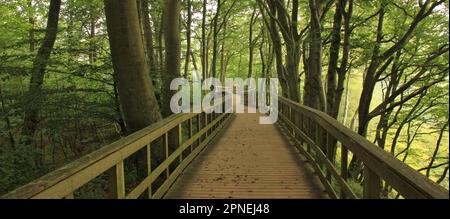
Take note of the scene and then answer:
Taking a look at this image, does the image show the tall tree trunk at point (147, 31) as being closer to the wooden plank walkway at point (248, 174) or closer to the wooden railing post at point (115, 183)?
the wooden plank walkway at point (248, 174)

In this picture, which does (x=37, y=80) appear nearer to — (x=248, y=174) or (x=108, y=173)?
(x=248, y=174)

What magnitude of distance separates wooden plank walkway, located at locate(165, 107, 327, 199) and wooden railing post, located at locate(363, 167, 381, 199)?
6.27 ft

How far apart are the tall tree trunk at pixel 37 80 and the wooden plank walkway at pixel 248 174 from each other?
388 centimetres

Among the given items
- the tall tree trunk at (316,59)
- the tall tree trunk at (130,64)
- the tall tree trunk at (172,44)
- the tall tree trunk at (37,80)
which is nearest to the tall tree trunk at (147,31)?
the tall tree trunk at (172,44)

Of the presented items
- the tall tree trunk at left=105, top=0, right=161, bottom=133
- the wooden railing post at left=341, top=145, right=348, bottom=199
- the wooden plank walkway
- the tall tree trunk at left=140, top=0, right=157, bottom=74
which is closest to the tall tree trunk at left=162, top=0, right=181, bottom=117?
the wooden plank walkway

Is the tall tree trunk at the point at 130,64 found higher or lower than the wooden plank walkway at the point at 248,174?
higher

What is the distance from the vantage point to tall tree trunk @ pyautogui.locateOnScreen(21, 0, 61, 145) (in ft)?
25.5

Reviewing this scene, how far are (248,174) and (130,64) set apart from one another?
277 cm

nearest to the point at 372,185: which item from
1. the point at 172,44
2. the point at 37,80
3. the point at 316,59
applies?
the point at 316,59

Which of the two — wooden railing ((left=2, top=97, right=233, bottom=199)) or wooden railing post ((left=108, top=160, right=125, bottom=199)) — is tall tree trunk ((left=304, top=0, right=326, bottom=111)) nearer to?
wooden railing ((left=2, top=97, right=233, bottom=199))

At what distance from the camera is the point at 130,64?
18.0ft

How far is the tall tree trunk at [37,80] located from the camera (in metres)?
7.77
